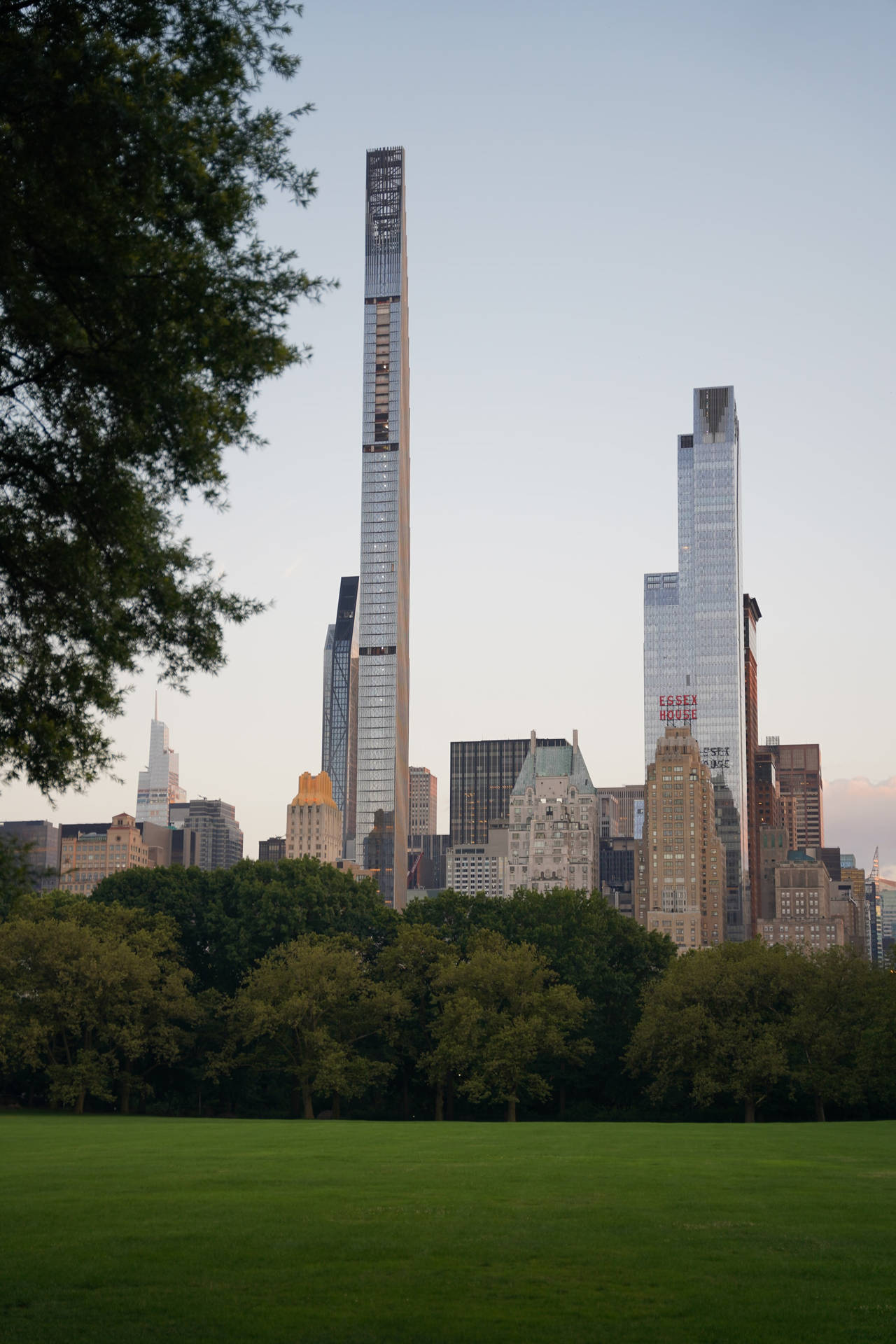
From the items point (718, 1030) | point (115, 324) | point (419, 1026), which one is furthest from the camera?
point (419, 1026)

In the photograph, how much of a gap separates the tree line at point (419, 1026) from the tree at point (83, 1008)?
0.14 metres

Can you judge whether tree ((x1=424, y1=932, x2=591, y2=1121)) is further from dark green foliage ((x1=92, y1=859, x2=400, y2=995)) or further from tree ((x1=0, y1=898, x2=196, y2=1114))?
tree ((x1=0, y1=898, x2=196, y2=1114))

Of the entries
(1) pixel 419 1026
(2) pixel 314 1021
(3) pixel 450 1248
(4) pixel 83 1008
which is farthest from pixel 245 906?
(3) pixel 450 1248

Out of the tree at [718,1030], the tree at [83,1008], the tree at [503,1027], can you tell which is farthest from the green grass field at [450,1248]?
the tree at [83,1008]

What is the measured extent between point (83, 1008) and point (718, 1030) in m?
37.4

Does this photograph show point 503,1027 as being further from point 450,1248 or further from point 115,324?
point 115,324

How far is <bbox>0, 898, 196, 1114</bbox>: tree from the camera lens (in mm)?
75438

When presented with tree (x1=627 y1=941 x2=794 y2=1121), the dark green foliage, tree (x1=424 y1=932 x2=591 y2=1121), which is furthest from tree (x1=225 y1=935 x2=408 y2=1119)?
tree (x1=627 y1=941 x2=794 y2=1121)

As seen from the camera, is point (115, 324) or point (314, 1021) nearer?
point (115, 324)

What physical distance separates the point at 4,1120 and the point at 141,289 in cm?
5925

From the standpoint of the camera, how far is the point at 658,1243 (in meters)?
20.4

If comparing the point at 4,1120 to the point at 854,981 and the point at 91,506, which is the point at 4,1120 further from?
the point at 91,506

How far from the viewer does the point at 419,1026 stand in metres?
80.9

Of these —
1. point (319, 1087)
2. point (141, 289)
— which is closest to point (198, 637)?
point (141, 289)
